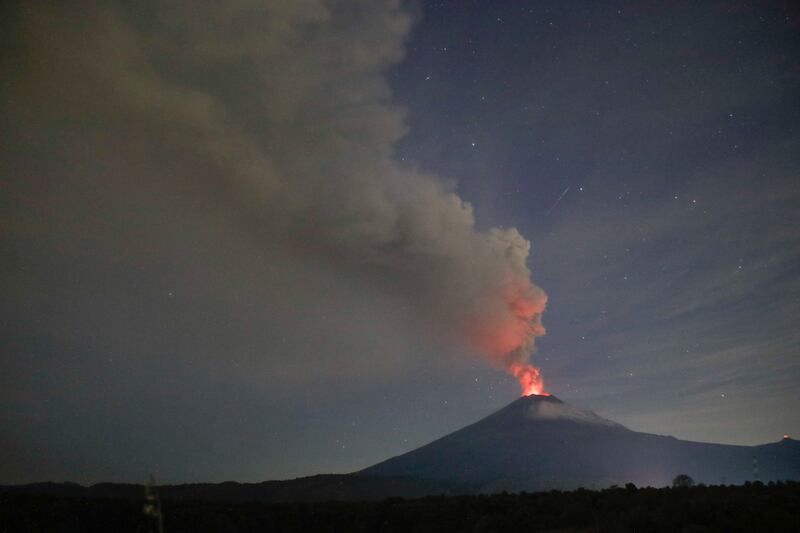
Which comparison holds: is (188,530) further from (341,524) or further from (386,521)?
(386,521)

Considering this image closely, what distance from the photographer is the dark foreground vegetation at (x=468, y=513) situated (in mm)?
16359

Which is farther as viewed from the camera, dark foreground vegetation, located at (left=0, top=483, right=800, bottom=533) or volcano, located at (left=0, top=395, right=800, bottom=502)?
volcano, located at (left=0, top=395, right=800, bottom=502)

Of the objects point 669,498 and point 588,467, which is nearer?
point 669,498

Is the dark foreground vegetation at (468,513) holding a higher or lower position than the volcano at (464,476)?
higher

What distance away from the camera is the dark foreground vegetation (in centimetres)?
1636

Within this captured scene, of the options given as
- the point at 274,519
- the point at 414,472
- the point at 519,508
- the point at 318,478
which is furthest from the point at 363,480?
the point at 519,508

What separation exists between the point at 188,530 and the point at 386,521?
13364mm

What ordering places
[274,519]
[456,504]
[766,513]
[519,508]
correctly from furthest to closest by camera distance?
1. [274,519]
2. [456,504]
3. [519,508]
4. [766,513]

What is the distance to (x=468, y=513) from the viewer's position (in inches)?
1053

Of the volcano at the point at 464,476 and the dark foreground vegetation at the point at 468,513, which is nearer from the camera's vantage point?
the dark foreground vegetation at the point at 468,513

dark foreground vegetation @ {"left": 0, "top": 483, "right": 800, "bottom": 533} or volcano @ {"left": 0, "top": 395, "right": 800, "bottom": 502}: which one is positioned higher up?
dark foreground vegetation @ {"left": 0, "top": 483, "right": 800, "bottom": 533}

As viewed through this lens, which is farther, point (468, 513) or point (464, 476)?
point (464, 476)

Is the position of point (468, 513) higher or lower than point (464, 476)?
higher

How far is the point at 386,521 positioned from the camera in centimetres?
3170
